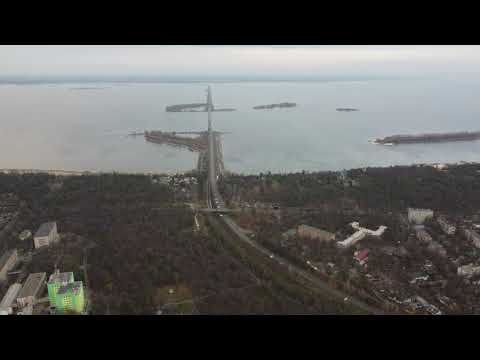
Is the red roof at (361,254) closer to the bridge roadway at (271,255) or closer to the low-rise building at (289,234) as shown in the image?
the bridge roadway at (271,255)

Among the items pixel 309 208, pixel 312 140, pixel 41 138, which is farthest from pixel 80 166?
pixel 312 140

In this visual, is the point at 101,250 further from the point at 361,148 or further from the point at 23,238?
the point at 361,148

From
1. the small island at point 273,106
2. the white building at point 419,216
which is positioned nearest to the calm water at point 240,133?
the small island at point 273,106

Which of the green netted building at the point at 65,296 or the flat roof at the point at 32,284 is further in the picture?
the flat roof at the point at 32,284

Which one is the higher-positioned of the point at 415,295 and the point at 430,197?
the point at 430,197

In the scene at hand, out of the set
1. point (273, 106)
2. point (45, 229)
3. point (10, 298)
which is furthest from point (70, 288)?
point (273, 106)

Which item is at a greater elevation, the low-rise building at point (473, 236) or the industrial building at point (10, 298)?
the low-rise building at point (473, 236)

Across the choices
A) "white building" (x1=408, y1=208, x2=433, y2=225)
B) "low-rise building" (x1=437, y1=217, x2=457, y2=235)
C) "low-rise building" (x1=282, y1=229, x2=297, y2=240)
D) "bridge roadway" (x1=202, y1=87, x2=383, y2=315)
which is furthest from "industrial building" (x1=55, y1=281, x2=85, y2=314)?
"low-rise building" (x1=437, y1=217, x2=457, y2=235)
